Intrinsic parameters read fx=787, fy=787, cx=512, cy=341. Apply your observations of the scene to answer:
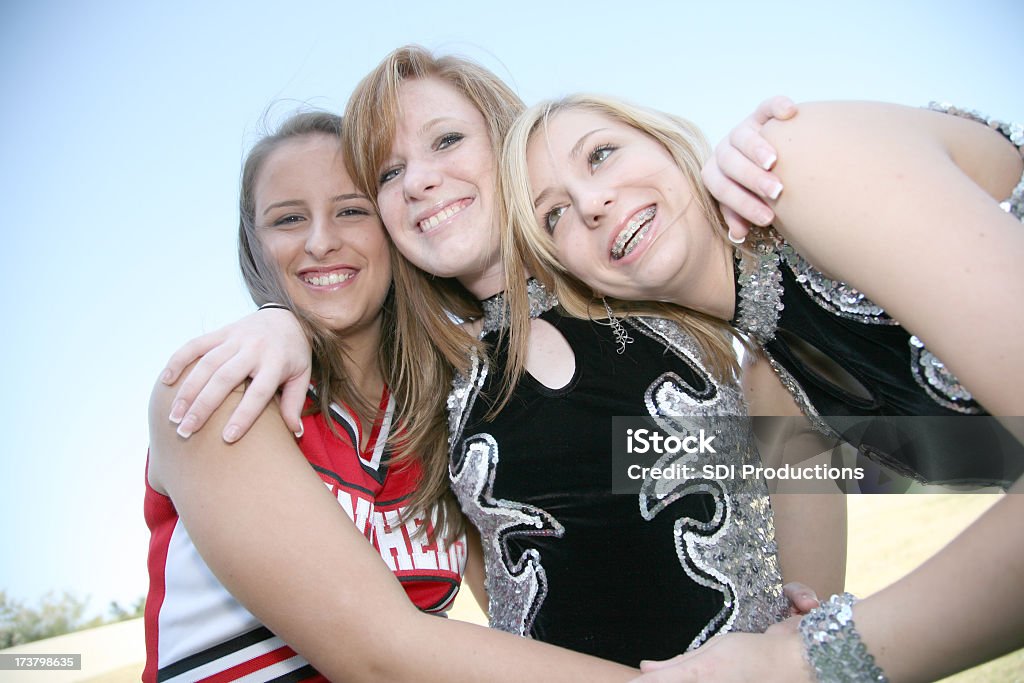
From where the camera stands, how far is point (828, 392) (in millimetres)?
1880

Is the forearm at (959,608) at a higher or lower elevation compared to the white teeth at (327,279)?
lower

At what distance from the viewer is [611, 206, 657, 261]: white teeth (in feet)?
6.07

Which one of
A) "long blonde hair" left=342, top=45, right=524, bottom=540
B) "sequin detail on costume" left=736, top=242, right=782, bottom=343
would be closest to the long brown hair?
"long blonde hair" left=342, top=45, right=524, bottom=540

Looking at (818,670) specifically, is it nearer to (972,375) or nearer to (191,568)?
(972,375)

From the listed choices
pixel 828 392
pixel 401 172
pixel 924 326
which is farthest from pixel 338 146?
pixel 924 326

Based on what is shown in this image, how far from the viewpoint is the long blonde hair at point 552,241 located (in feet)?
6.62

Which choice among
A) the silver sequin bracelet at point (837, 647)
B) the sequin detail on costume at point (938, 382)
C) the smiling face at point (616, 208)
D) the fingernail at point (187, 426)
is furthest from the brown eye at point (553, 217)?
the silver sequin bracelet at point (837, 647)

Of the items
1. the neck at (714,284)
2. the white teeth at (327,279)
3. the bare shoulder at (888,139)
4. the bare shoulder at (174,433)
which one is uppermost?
the bare shoulder at (888,139)

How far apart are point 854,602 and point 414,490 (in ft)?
3.78

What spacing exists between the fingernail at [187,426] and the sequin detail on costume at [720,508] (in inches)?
39.2

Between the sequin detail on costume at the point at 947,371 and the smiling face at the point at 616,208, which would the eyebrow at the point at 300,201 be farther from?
the sequin detail on costume at the point at 947,371

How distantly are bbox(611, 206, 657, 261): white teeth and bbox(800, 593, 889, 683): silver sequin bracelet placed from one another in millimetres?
866

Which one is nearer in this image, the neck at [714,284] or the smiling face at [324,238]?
the neck at [714,284]

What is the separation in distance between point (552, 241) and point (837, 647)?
1.12 m
